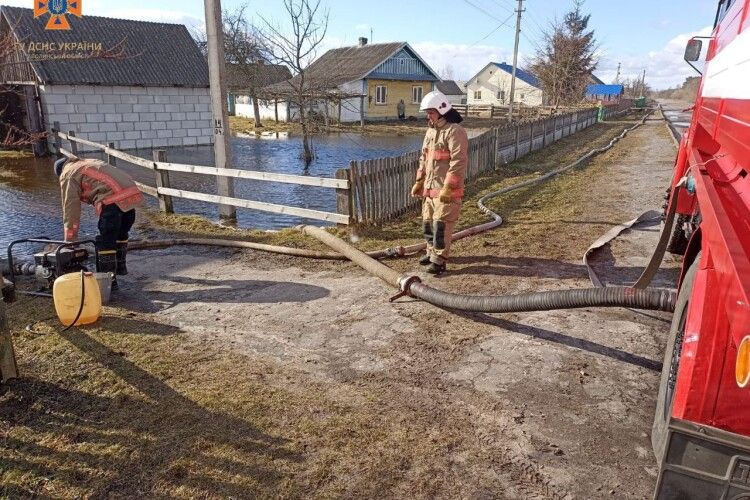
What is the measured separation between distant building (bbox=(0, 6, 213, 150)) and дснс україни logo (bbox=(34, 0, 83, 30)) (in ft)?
1.57

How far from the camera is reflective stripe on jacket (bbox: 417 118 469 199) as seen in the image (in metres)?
5.26

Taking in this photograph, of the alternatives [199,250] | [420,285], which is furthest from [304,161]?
[420,285]

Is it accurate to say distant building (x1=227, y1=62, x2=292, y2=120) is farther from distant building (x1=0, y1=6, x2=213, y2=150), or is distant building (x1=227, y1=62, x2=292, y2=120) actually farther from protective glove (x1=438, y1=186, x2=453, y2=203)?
protective glove (x1=438, y1=186, x2=453, y2=203)

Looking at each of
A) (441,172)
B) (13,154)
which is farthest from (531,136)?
(13,154)

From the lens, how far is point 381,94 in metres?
41.0

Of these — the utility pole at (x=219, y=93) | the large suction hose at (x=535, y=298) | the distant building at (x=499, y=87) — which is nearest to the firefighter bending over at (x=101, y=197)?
the large suction hose at (x=535, y=298)

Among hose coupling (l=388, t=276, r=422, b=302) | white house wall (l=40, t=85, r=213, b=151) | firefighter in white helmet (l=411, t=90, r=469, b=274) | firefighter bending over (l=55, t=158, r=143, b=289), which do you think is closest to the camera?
hose coupling (l=388, t=276, r=422, b=302)

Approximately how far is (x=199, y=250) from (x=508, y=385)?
4.94 metres

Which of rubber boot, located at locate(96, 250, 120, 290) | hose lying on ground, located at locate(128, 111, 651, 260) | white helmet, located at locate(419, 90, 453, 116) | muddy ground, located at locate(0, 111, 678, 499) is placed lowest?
muddy ground, located at locate(0, 111, 678, 499)

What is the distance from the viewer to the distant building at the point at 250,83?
36000 mm

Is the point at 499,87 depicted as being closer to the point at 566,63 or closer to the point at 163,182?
the point at 566,63

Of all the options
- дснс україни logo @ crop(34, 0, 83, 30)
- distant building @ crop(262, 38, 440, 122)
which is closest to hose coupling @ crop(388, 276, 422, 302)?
дснс україни logo @ crop(34, 0, 83, 30)

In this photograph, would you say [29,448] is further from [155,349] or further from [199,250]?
[199,250]

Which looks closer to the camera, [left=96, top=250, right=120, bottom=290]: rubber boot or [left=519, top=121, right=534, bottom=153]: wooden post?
[left=96, top=250, right=120, bottom=290]: rubber boot
